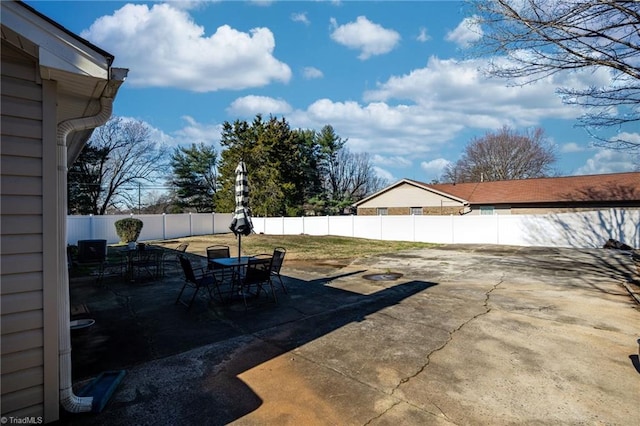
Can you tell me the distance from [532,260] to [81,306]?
13.2 m

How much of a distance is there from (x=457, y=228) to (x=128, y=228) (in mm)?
18141

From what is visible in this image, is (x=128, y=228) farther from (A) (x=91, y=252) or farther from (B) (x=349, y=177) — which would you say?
(B) (x=349, y=177)

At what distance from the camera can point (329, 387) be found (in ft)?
9.73

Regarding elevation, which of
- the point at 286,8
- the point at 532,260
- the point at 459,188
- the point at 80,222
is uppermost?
the point at 286,8

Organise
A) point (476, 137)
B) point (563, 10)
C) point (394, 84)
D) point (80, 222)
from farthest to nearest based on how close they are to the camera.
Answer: point (476, 137) → point (394, 84) → point (80, 222) → point (563, 10)

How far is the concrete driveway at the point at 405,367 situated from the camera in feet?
8.49

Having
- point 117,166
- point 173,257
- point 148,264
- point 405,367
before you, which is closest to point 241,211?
point 148,264

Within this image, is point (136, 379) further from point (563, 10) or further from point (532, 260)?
point (532, 260)

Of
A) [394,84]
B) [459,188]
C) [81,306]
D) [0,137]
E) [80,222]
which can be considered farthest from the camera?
[459,188]

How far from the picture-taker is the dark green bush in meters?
17.3

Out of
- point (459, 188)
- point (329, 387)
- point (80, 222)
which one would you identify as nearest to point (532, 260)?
point (329, 387)

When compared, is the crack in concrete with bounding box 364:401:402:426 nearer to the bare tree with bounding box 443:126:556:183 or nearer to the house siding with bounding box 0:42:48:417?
the house siding with bounding box 0:42:48:417

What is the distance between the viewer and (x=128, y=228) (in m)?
17.4

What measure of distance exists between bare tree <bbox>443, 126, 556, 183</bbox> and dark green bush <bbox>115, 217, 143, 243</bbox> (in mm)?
32610
